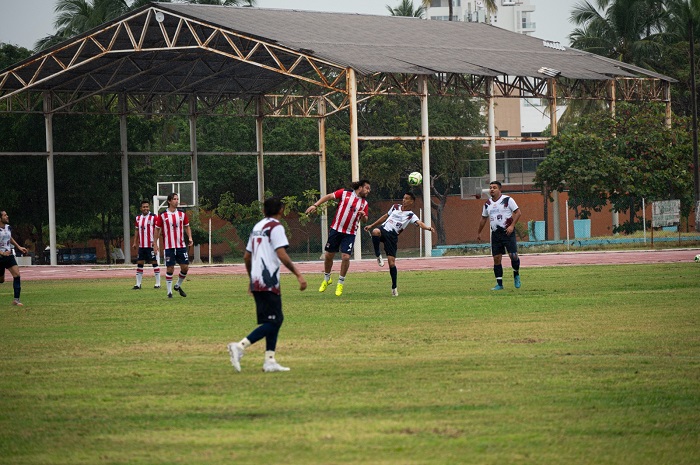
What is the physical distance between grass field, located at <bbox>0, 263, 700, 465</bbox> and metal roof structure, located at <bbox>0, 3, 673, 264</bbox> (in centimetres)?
2817

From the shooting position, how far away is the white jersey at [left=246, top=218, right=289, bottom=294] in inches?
472

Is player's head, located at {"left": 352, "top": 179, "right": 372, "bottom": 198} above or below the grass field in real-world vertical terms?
above

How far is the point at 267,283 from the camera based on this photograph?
39.2 ft

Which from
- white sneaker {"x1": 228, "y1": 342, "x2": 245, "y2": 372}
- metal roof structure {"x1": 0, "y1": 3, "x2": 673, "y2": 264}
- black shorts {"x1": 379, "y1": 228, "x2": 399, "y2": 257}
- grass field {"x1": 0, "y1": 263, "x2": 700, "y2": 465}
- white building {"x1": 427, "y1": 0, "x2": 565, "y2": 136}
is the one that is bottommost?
grass field {"x1": 0, "y1": 263, "x2": 700, "y2": 465}

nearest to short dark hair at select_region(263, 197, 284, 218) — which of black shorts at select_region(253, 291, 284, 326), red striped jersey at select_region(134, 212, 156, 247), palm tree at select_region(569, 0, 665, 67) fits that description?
black shorts at select_region(253, 291, 284, 326)

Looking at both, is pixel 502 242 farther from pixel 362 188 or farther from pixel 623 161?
pixel 623 161

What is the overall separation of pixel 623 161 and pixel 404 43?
11.4 metres

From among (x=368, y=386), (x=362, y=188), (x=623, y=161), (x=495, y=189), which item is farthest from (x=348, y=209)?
(x=623, y=161)

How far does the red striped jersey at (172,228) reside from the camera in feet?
82.6

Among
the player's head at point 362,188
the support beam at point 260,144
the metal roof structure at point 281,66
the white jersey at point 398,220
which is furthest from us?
the support beam at point 260,144

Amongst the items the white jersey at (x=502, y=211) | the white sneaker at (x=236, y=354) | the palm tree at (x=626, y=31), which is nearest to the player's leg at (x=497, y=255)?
the white jersey at (x=502, y=211)

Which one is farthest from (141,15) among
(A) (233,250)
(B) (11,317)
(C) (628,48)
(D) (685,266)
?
(C) (628,48)

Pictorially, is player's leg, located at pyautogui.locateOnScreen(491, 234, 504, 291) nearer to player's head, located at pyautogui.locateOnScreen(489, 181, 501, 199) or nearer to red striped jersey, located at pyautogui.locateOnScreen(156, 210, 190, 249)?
player's head, located at pyautogui.locateOnScreen(489, 181, 501, 199)

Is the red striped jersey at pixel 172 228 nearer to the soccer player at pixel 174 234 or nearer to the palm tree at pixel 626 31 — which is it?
the soccer player at pixel 174 234
